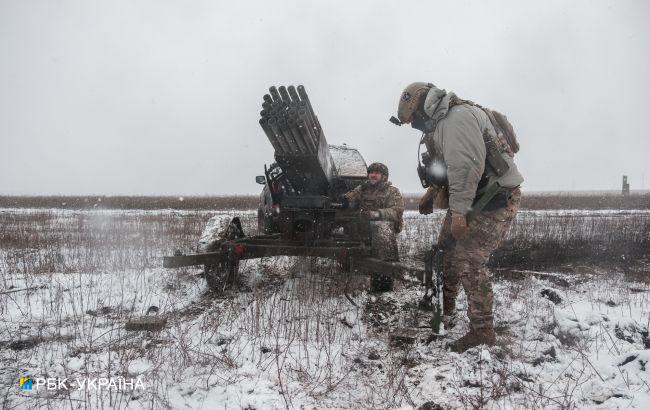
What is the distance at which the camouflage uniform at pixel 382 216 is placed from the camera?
4.84m

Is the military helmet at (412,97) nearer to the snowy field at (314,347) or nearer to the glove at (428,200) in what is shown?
the glove at (428,200)

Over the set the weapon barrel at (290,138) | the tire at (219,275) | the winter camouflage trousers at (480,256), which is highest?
the weapon barrel at (290,138)

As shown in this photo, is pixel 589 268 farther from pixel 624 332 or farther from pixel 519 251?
pixel 624 332

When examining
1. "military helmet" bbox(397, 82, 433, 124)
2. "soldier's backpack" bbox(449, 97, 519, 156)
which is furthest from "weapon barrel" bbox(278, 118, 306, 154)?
"soldier's backpack" bbox(449, 97, 519, 156)

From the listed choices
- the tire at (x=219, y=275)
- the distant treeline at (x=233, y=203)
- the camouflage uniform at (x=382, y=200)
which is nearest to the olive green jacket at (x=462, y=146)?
the camouflage uniform at (x=382, y=200)

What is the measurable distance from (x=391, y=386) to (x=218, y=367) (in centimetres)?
125

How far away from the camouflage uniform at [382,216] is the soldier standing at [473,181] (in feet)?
4.38

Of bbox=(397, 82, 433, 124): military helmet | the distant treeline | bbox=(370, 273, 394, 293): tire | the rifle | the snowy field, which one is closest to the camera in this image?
the snowy field

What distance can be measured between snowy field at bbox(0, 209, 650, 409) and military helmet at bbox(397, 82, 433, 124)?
2037 millimetres

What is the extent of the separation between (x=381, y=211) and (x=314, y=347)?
8.10 feet

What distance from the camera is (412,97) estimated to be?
3549mm

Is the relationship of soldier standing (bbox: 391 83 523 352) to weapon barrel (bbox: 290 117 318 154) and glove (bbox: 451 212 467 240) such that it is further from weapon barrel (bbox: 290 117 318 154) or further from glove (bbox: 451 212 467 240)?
weapon barrel (bbox: 290 117 318 154)

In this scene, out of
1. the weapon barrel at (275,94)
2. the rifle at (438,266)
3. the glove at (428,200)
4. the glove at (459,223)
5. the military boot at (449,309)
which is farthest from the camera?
the weapon barrel at (275,94)

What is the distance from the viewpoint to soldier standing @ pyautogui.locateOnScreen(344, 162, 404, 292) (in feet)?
15.9
